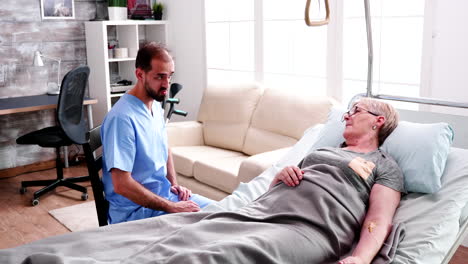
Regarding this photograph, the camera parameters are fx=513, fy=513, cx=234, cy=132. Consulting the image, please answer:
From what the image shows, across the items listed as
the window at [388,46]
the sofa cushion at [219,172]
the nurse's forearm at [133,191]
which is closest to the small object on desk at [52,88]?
the sofa cushion at [219,172]

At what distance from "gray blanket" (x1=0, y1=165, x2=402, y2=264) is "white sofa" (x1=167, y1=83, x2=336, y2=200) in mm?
1012

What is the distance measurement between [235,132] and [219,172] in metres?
0.61

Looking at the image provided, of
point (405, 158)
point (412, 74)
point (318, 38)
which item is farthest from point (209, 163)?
point (405, 158)

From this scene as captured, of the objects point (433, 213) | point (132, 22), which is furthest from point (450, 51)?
point (132, 22)

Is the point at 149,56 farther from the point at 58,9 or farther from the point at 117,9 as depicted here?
the point at 58,9

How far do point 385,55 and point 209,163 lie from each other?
4.28 feet

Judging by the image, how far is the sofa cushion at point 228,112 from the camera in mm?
3799

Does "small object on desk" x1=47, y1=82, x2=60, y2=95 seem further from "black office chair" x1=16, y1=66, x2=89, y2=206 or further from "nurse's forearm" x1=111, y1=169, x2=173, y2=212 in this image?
"nurse's forearm" x1=111, y1=169, x2=173, y2=212

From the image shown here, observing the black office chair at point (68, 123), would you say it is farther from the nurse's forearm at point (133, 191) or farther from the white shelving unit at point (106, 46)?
the nurse's forearm at point (133, 191)

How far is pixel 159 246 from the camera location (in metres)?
1.53

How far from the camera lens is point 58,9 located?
4.59 m

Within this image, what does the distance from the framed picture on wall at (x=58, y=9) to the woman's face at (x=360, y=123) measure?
3350 millimetres

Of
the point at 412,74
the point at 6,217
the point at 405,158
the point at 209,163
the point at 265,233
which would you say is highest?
the point at 412,74

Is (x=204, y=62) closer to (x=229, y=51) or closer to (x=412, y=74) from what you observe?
(x=229, y=51)
